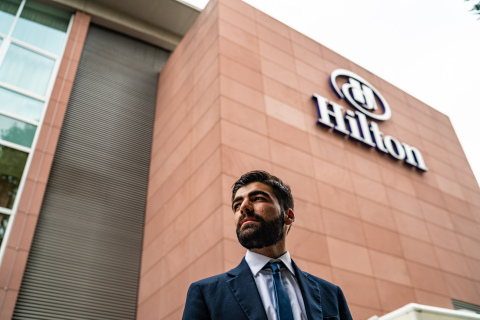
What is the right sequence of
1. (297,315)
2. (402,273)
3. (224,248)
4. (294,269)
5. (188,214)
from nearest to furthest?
(297,315), (294,269), (224,248), (188,214), (402,273)

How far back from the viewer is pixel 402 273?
1193cm

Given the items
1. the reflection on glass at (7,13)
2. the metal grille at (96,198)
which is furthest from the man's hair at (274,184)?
the reflection on glass at (7,13)

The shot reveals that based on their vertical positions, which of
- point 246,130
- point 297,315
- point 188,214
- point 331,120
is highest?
point 331,120

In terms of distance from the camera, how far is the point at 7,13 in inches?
615

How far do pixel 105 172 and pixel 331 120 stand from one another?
748cm

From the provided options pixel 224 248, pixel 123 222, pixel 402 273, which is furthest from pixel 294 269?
pixel 123 222

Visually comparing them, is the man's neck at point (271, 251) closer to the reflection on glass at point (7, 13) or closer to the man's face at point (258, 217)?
the man's face at point (258, 217)

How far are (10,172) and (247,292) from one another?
1186 centimetres

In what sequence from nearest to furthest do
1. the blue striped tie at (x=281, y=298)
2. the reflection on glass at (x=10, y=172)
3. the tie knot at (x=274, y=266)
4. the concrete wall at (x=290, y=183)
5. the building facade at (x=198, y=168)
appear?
1. the blue striped tie at (x=281, y=298)
2. the tie knot at (x=274, y=266)
3. the concrete wall at (x=290, y=183)
4. the building facade at (x=198, y=168)
5. the reflection on glass at (x=10, y=172)

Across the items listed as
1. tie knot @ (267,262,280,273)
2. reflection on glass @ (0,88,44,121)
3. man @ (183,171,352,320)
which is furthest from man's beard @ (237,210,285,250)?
reflection on glass @ (0,88,44,121)

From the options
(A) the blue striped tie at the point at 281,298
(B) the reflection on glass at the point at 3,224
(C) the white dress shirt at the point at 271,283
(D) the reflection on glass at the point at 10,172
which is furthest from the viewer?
(D) the reflection on glass at the point at 10,172

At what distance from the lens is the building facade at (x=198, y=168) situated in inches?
433

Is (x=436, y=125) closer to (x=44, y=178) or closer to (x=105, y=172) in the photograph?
(x=105, y=172)

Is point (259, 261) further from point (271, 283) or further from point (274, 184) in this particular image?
point (274, 184)
